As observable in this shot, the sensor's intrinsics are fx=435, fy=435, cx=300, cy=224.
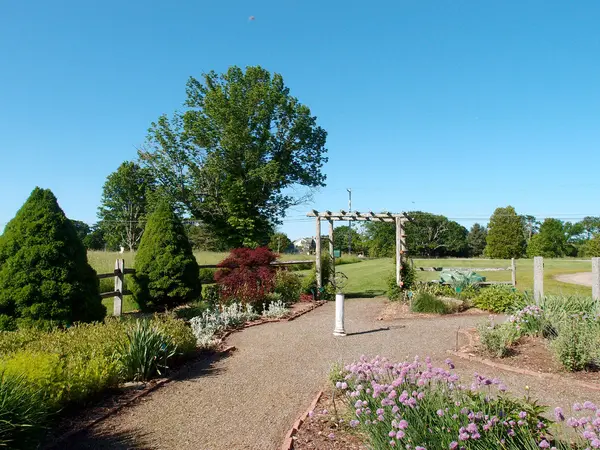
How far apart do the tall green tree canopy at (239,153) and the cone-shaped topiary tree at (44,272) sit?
1363 cm

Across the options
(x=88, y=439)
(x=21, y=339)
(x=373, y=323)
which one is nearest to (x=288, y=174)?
(x=373, y=323)

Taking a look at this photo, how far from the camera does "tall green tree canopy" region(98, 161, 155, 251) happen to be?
4309 centimetres

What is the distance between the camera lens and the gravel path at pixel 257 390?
4.00m

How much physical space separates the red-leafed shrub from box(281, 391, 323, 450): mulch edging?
22.6 ft

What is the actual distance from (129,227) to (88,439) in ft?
143

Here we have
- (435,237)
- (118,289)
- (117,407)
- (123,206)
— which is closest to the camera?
(117,407)

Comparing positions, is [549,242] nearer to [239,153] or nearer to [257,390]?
[239,153]

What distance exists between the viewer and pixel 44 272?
717 centimetres

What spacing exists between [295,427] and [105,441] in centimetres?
170

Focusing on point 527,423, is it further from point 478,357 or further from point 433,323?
point 433,323

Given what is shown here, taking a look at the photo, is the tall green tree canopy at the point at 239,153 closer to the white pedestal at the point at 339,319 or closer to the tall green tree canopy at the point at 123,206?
the white pedestal at the point at 339,319

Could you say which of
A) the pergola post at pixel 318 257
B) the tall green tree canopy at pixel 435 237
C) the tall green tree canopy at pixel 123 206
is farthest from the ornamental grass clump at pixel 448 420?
the tall green tree canopy at pixel 435 237

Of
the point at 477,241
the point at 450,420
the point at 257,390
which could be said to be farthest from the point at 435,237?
the point at 450,420

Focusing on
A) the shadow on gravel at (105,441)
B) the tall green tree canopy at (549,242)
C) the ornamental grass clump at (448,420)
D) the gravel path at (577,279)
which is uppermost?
the tall green tree canopy at (549,242)
